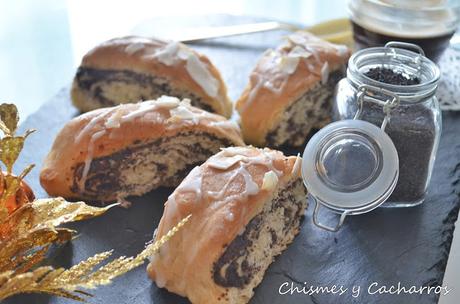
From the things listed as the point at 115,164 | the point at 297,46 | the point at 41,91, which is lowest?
the point at 41,91

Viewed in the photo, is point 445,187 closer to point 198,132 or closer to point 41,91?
point 198,132

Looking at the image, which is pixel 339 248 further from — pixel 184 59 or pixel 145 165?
pixel 184 59

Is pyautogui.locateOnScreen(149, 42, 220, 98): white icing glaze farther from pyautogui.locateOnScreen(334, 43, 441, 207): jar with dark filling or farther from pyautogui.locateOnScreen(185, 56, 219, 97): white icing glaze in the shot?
pyautogui.locateOnScreen(334, 43, 441, 207): jar with dark filling

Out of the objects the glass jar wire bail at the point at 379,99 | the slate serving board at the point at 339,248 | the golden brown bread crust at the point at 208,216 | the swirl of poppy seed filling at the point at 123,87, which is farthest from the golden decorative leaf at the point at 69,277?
the swirl of poppy seed filling at the point at 123,87

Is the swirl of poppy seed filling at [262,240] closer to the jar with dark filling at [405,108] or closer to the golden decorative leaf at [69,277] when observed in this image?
the golden decorative leaf at [69,277]

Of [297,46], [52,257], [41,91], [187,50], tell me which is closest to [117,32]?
[41,91]

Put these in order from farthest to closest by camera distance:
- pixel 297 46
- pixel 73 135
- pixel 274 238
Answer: pixel 297 46, pixel 73 135, pixel 274 238

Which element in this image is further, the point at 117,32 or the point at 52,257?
the point at 117,32

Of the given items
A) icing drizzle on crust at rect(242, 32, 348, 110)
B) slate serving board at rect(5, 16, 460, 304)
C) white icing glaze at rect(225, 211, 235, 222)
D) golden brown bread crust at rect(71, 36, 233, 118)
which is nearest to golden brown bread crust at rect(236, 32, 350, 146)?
icing drizzle on crust at rect(242, 32, 348, 110)
